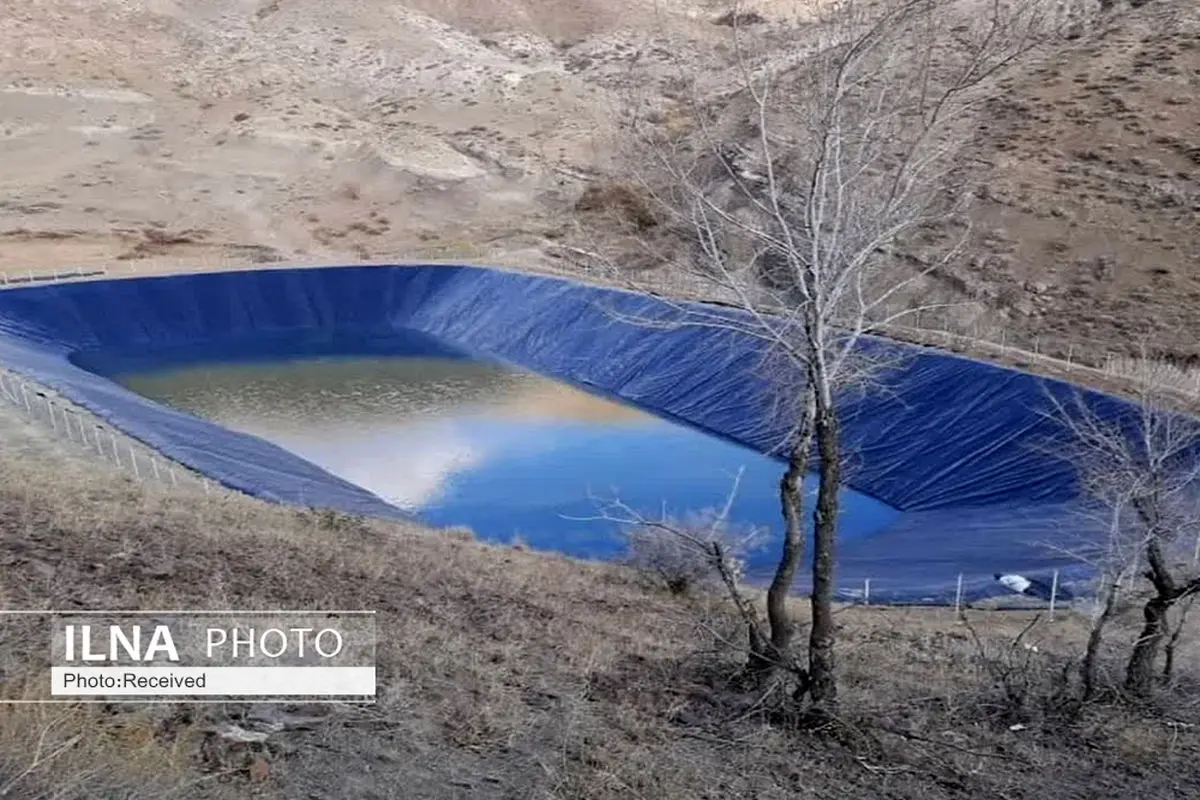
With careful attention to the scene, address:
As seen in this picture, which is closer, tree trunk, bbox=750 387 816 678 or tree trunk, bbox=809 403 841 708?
tree trunk, bbox=809 403 841 708

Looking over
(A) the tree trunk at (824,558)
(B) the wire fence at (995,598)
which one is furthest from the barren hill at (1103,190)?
(A) the tree trunk at (824,558)

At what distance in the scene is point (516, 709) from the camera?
7520mm

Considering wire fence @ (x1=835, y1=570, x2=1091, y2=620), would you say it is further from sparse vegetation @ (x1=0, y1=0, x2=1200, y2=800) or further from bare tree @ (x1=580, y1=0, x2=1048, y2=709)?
bare tree @ (x1=580, y1=0, x2=1048, y2=709)

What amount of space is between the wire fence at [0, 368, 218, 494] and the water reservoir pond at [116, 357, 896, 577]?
5.41 m

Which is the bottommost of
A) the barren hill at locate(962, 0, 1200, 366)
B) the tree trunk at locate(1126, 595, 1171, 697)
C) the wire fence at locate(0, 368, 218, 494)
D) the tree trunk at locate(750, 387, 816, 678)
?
the tree trunk at locate(1126, 595, 1171, 697)

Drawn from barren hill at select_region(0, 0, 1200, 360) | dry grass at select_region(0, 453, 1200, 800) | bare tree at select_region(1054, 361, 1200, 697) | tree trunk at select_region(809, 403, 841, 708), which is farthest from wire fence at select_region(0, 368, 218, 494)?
barren hill at select_region(0, 0, 1200, 360)

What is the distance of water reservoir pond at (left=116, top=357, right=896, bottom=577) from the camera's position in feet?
76.5

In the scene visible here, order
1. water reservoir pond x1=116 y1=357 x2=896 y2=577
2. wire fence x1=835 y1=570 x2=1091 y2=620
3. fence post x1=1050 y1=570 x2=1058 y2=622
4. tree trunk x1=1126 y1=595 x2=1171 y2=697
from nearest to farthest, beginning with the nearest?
tree trunk x1=1126 y1=595 x2=1171 y2=697 < fence post x1=1050 y1=570 x2=1058 y2=622 < wire fence x1=835 y1=570 x2=1091 y2=620 < water reservoir pond x1=116 y1=357 x2=896 y2=577

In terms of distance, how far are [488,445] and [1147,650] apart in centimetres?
2149

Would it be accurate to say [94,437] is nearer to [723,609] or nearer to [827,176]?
[723,609]

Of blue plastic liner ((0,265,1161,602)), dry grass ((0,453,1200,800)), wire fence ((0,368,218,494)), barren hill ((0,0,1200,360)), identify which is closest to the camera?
dry grass ((0,453,1200,800))

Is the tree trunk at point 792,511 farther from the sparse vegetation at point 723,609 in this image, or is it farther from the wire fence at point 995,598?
the wire fence at point 995,598

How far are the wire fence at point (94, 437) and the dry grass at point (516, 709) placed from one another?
565 centimetres

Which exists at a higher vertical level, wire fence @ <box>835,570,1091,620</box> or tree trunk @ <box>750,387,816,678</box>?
wire fence @ <box>835,570,1091,620</box>
